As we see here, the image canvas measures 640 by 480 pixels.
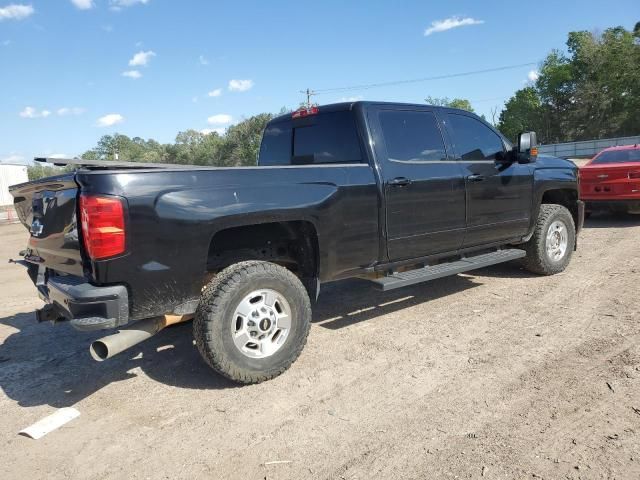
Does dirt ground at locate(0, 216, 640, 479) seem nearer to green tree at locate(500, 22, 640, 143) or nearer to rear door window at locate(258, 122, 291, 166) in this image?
rear door window at locate(258, 122, 291, 166)

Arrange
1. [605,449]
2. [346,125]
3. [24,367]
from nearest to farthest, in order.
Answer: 1. [605,449]
2. [24,367]
3. [346,125]

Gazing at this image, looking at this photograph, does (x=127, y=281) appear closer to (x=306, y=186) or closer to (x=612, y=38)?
(x=306, y=186)

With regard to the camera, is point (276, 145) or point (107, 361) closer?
point (107, 361)

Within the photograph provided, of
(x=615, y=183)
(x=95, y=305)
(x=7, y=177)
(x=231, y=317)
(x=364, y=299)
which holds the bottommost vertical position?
(x=364, y=299)

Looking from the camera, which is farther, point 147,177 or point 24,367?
point 24,367

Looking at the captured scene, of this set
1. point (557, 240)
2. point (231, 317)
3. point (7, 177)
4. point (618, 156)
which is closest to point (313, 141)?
point (231, 317)

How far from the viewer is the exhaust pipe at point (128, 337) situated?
295 centimetres

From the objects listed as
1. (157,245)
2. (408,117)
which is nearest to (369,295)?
(408,117)

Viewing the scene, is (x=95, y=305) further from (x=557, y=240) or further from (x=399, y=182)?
(x=557, y=240)

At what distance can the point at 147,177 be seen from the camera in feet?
9.77

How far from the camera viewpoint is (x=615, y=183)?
9.22 meters

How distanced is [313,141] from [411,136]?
0.94 m

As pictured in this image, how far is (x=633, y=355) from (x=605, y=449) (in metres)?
1.39

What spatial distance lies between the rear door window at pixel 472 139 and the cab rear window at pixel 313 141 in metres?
1.29
